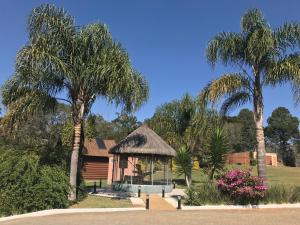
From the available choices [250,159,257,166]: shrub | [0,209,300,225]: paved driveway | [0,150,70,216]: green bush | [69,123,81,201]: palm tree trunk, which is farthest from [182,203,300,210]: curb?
[250,159,257,166]: shrub

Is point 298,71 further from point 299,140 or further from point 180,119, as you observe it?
point 299,140

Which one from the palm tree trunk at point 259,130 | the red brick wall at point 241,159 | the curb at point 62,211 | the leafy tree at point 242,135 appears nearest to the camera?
the curb at point 62,211

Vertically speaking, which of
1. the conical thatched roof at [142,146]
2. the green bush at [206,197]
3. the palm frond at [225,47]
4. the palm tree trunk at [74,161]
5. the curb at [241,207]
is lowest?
the curb at [241,207]

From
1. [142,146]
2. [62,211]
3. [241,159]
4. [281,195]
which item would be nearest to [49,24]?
[62,211]

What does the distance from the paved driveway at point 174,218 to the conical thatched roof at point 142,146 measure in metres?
9.16

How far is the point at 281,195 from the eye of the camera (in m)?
18.5

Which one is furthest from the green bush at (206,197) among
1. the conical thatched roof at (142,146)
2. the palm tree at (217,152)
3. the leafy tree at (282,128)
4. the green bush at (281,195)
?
the leafy tree at (282,128)

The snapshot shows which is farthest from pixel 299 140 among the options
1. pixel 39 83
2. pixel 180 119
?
pixel 39 83

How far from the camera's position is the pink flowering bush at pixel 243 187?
57.5 feet

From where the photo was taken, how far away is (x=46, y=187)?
16.2 m

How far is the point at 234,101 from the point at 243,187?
5.35 meters

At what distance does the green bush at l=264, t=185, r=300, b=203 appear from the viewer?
60.3 ft

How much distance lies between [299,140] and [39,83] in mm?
92420

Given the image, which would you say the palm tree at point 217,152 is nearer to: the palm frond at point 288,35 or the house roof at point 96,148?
the palm frond at point 288,35
